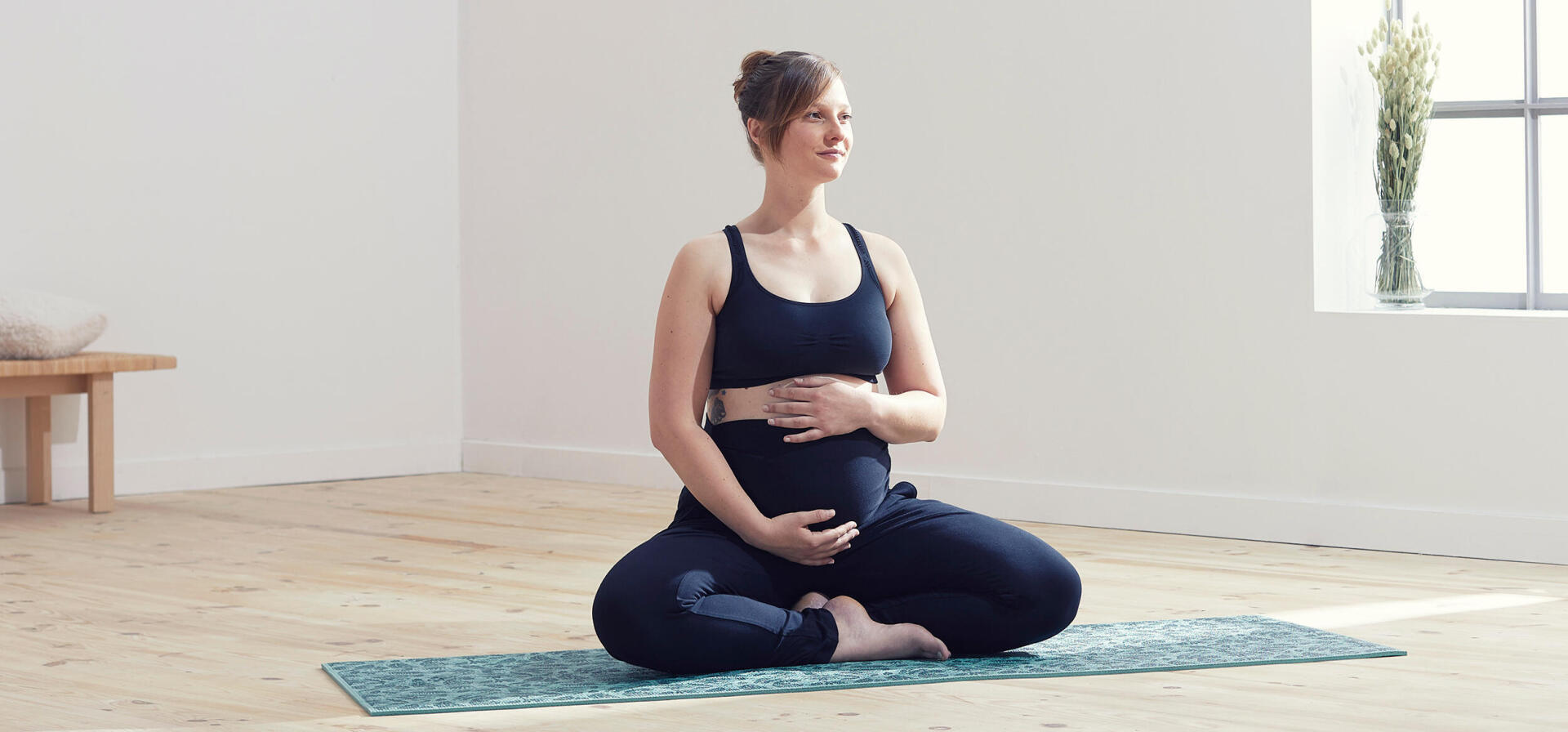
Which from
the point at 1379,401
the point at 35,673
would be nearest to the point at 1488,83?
the point at 1379,401

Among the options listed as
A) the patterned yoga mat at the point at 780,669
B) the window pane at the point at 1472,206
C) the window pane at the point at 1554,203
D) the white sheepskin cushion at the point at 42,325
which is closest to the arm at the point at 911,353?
the patterned yoga mat at the point at 780,669

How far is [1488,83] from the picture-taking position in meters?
4.05

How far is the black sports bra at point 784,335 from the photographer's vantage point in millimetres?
2539

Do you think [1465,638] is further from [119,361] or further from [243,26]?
[243,26]

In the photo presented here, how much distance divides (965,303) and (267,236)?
2.20m

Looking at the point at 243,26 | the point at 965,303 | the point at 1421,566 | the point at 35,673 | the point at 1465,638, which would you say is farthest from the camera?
the point at 243,26

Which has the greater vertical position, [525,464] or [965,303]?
[965,303]

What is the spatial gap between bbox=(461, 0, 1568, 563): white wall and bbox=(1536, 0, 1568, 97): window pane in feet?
1.26

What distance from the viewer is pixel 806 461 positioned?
2.54 meters

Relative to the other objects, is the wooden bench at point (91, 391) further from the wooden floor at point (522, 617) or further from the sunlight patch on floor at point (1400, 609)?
the sunlight patch on floor at point (1400, 609)

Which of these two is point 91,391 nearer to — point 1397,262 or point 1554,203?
point 1397,262

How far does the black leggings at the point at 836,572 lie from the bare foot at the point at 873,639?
20mm

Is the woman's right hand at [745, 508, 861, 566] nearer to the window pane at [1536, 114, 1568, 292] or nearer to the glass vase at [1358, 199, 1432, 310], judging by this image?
the glass vase at [1358, 199, 1432, 310]

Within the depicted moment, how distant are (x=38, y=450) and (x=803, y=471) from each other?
3001 mm
